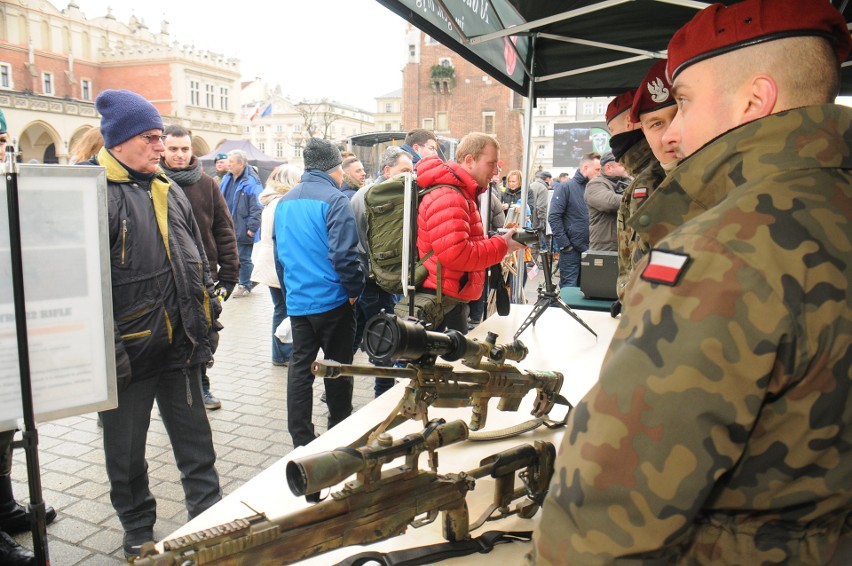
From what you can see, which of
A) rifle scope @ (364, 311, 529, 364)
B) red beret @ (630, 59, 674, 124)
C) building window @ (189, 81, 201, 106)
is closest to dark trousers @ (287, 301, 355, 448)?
red beret @ (630, 59, 674, 124)

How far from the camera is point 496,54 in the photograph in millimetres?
4137

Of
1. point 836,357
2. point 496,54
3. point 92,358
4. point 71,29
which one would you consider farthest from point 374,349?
point 71,29

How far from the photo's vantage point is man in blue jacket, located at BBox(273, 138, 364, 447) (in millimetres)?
3914

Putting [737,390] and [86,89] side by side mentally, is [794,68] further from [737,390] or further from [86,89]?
[86,89]

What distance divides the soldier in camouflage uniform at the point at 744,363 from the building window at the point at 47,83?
202 ft

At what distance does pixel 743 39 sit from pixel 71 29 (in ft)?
217

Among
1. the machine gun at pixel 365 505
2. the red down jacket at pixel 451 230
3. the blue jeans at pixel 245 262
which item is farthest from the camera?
the blue jeans at pixel 245 262

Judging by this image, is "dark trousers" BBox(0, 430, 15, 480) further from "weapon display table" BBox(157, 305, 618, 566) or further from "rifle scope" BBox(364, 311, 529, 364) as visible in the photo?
"rifle scope" BBox(364, 311, 529, 364)

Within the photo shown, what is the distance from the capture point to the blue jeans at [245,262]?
983cm

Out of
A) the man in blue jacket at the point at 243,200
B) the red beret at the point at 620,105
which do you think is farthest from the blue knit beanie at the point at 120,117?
the man in blue jacket at the point at 243,200

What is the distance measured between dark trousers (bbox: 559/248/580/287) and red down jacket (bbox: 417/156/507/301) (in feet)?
14.3

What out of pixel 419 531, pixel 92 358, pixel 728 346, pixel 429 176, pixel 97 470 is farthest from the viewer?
pixel 97 470

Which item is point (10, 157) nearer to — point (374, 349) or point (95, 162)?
point (95, 162)

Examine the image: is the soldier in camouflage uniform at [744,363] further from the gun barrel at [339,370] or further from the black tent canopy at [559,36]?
the black tent canopy at [559,36]
